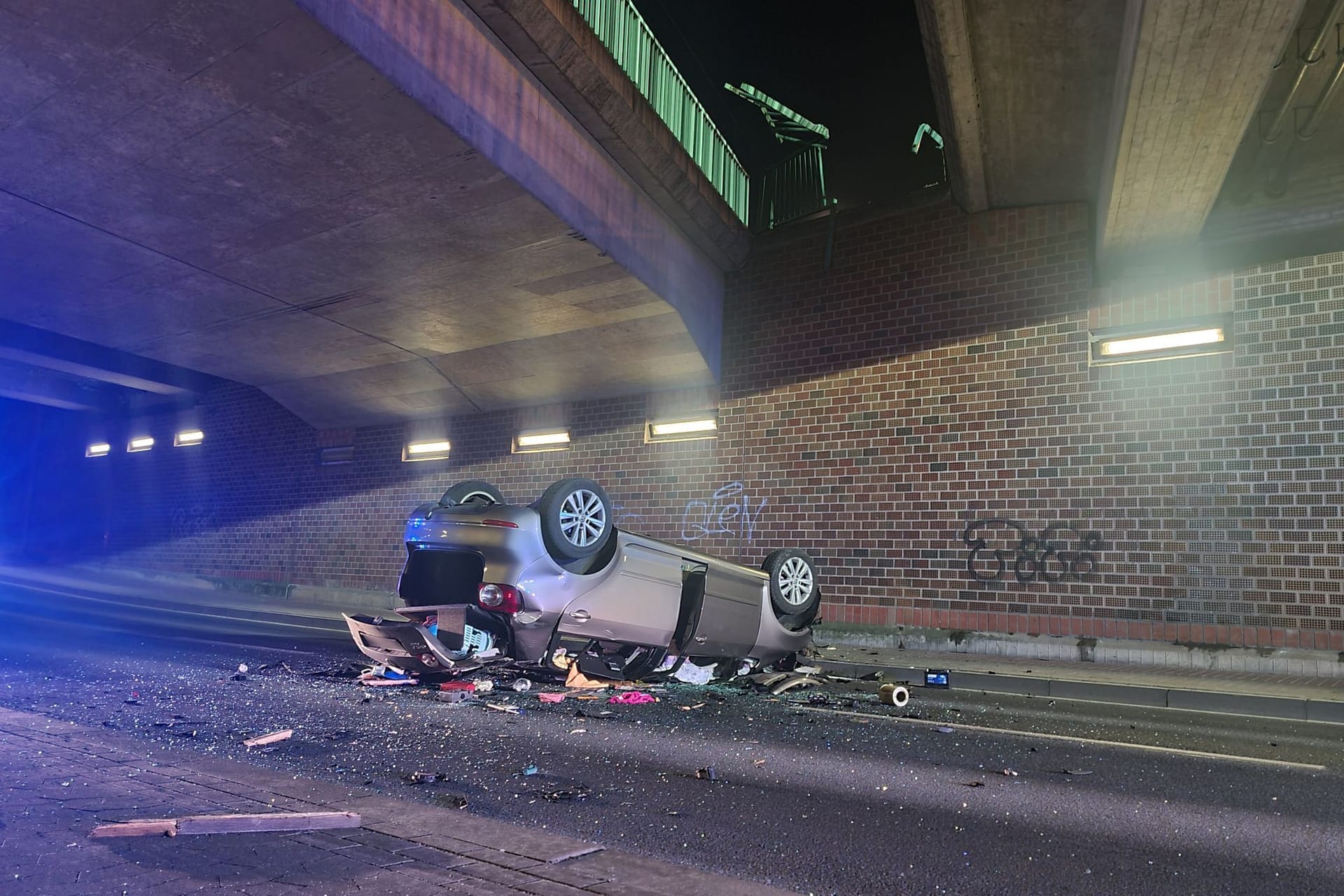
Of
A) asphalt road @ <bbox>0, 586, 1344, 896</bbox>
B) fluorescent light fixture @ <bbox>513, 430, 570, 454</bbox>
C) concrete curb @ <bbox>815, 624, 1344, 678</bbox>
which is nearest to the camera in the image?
asphalt road @ <bbox>0, 586, 1344, 896</bbox>

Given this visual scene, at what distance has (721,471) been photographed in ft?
42.9

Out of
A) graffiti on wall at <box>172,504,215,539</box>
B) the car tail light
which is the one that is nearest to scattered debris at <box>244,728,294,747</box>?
the car tail light

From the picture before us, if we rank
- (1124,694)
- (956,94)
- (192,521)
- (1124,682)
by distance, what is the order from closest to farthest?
(1124,694)
(1124,682)
(956,94)
(192,521)

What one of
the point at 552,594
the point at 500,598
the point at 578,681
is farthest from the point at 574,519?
Result: the point at 578,681

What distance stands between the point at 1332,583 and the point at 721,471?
795cm

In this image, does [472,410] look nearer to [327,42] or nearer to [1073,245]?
[327,42]

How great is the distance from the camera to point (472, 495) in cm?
714

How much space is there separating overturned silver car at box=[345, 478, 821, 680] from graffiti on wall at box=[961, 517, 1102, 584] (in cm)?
480

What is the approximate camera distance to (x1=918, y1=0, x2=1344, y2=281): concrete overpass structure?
6512mm

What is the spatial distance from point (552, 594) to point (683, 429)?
7777 mm

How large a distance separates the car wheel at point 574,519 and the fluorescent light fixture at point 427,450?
1072 centimetres

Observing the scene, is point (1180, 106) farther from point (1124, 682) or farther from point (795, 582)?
point (795, 582)

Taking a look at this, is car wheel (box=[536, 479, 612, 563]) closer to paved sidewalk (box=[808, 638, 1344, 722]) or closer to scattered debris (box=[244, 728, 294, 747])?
scattered debris (box=[244, 728, 294, 747])

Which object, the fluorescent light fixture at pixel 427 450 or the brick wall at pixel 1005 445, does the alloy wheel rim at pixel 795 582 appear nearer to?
the brick wall at pixel 1005 445
